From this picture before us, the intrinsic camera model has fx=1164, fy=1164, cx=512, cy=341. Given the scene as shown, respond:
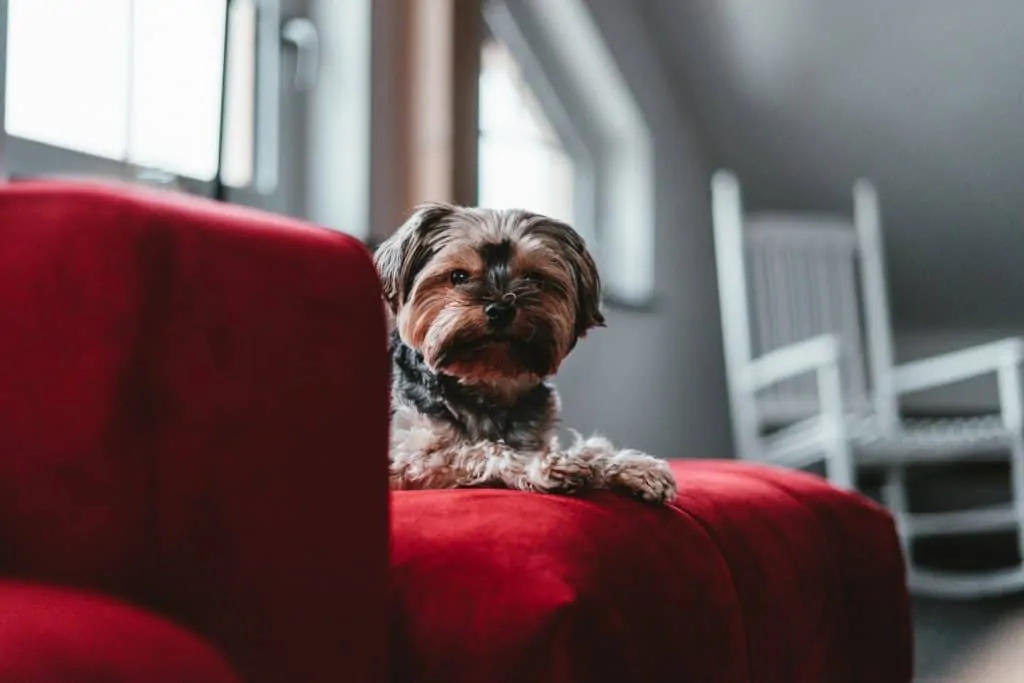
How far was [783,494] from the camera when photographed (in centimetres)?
141

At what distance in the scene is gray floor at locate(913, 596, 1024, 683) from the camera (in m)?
2.19

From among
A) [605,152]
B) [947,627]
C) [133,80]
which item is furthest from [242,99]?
[947,627]

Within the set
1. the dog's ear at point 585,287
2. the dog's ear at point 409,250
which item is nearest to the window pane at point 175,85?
the dog's ear at point 409,250

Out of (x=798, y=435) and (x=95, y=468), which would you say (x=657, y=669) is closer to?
(x=95, y=468)

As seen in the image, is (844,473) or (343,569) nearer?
(343,569)

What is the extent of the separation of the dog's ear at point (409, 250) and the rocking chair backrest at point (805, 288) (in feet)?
7.28

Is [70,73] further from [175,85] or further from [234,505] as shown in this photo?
[234,505]

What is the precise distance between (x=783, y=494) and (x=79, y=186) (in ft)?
3.22

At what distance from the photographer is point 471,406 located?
1.32 m

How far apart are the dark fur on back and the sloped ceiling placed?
2276mm

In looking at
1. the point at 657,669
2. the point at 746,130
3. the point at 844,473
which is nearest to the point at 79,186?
the point at 657,669

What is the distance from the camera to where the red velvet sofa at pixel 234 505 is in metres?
0.63

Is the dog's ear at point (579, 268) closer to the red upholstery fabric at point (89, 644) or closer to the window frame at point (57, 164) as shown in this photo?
the window frame at point (57, 164)

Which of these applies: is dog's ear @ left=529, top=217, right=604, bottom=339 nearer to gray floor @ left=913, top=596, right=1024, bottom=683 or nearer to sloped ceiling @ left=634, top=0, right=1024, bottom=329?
gray floor @ left=913, top=596, right=1024, bottom=683
